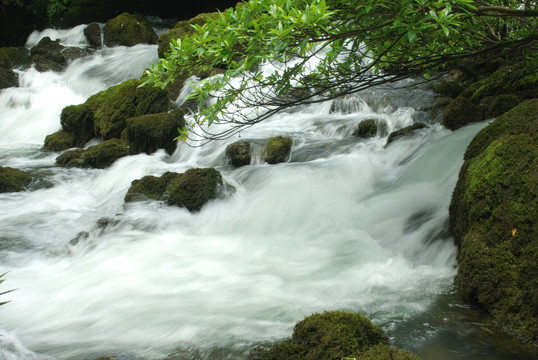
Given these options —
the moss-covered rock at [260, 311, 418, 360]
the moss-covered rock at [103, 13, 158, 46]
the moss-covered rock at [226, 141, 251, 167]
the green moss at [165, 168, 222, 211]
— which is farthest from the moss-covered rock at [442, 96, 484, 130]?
the moss-covered rock at [103, 13, 158, 46]

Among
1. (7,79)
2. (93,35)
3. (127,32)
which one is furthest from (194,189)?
(93,35)

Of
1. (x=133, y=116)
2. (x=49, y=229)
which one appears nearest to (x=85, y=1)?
(x=133, y=116)

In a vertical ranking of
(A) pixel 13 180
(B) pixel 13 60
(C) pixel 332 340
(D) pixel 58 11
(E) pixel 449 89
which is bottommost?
(C) pixel 332 340

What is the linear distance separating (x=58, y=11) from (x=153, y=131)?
1642 centimetres

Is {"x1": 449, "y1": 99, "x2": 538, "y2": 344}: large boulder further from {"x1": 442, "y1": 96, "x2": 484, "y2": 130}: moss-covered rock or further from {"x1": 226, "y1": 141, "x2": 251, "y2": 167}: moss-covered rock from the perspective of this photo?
{"x1": 226, "y1": 141, "x2": 251, "y2": 167}: moss-covered rock

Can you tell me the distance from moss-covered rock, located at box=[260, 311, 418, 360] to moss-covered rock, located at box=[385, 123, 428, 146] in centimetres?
609

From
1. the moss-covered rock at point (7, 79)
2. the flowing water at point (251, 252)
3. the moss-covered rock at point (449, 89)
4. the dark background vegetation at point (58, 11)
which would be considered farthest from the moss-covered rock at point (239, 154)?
the dark background vegetation at point (58, 11)

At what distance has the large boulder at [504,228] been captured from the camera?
361 centimetres

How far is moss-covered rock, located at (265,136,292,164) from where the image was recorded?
30.8ft

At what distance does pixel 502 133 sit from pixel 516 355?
256cm

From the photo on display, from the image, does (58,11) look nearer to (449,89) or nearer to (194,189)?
(194,189)

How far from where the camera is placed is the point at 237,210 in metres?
7.55

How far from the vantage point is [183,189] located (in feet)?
25.0

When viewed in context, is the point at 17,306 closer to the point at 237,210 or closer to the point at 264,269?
the point at 264,269
